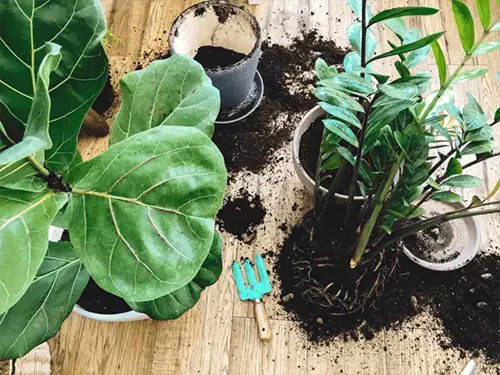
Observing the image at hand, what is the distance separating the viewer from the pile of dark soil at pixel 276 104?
4.72 feet

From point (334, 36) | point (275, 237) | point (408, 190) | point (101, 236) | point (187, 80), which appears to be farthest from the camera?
point (334, 36)

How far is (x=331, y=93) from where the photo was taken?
775 mm

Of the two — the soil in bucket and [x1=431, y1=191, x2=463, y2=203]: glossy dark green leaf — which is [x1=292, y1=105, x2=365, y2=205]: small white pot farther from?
the soil in bucket

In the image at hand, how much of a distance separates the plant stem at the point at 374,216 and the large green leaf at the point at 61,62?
0.47 metres

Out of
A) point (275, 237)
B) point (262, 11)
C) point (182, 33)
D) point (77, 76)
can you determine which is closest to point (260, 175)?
point (275, 237)

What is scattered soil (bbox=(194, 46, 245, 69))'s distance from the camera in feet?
4.68

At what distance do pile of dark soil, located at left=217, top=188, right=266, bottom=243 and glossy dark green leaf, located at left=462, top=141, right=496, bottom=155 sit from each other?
640 millimetres

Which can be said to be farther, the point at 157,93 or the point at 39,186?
the point at 157,93

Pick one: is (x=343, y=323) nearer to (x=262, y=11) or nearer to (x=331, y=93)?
(x=331, y=93)

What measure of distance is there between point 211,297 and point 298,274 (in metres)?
0.22

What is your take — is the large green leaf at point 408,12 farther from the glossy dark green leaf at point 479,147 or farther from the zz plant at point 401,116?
the glossy dark green leaf at point 479,147

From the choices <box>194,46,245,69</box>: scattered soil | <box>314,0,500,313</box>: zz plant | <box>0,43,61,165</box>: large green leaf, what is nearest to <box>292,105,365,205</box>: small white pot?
<box>314,0,500,313</box>: zz plant

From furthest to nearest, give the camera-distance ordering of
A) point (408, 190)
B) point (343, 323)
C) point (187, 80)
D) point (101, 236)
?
point (343, 323) → point (408, 190) → point (187, 80) → point (101, 236)

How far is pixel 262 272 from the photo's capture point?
1277 mm
